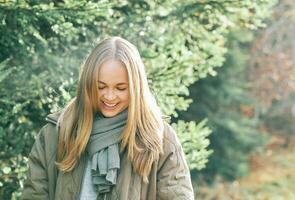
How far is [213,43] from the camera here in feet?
19.4

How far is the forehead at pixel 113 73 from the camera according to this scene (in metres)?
3.57

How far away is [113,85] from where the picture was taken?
3586 mm

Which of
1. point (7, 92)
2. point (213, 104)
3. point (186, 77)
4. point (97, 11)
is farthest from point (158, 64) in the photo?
point (213, 104)

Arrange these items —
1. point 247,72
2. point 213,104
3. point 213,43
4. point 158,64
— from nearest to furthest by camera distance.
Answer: point 158,64 → point 213,43 → point 213,104 → point 247,72

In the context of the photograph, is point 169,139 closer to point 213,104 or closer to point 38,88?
point 38,88

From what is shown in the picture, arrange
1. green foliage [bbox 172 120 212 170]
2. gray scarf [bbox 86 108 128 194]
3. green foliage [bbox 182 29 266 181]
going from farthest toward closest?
green foliage [bbox 182 29 266 181] → green foliage [bbox 172 120 212 170] → gray scarf [bbox 86 108 128 194]

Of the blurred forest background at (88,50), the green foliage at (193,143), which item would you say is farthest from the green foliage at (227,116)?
the green foliage at (193,143)

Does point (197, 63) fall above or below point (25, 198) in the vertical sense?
above

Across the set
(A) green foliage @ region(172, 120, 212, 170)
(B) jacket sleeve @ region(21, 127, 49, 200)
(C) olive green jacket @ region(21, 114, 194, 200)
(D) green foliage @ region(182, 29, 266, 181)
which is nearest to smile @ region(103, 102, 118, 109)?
(C) olive green jacket @ region(21, 114, 194, 200)

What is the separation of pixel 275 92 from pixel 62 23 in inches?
309

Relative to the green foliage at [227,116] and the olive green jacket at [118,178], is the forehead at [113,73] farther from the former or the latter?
the green foliage at [227,116]

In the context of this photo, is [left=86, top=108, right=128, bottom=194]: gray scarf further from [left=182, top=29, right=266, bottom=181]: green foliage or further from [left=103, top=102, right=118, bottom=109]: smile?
[left=182, top=29, right=266, bottom=181]: green foliage

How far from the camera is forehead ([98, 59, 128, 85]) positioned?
3.57 m

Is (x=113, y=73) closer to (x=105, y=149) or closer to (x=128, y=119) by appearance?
(x=128, y=119)
